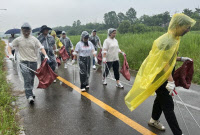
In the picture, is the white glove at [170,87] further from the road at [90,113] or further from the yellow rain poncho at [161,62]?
the road at [90,113]

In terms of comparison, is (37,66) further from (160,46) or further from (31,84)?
(160,46)

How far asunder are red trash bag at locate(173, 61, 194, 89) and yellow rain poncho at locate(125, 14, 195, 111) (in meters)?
0.41

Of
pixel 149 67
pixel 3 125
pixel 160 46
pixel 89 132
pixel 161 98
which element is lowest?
pixel 89 132

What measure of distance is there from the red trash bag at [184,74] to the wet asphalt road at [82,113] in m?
0.79

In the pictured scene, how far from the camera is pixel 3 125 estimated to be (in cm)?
300

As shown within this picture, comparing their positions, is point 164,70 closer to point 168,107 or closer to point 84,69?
point 168,107

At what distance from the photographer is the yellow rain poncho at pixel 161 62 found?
2.81 meters

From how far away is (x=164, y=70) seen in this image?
2.89m

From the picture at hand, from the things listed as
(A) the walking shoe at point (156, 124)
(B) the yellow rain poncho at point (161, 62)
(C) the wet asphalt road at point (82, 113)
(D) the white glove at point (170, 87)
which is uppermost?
(B) the yellow rain poncho at point (161, 62)

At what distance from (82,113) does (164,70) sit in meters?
2.07

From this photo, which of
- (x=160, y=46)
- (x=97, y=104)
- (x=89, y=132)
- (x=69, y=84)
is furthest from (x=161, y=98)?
(x=69, y=84)

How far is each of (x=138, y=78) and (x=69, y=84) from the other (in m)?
3.88

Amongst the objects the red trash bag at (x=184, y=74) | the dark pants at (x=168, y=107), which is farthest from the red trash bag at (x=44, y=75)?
the red trash bag at (x=184, y=74)

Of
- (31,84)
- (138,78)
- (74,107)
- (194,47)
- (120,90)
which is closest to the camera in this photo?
(138,78)
